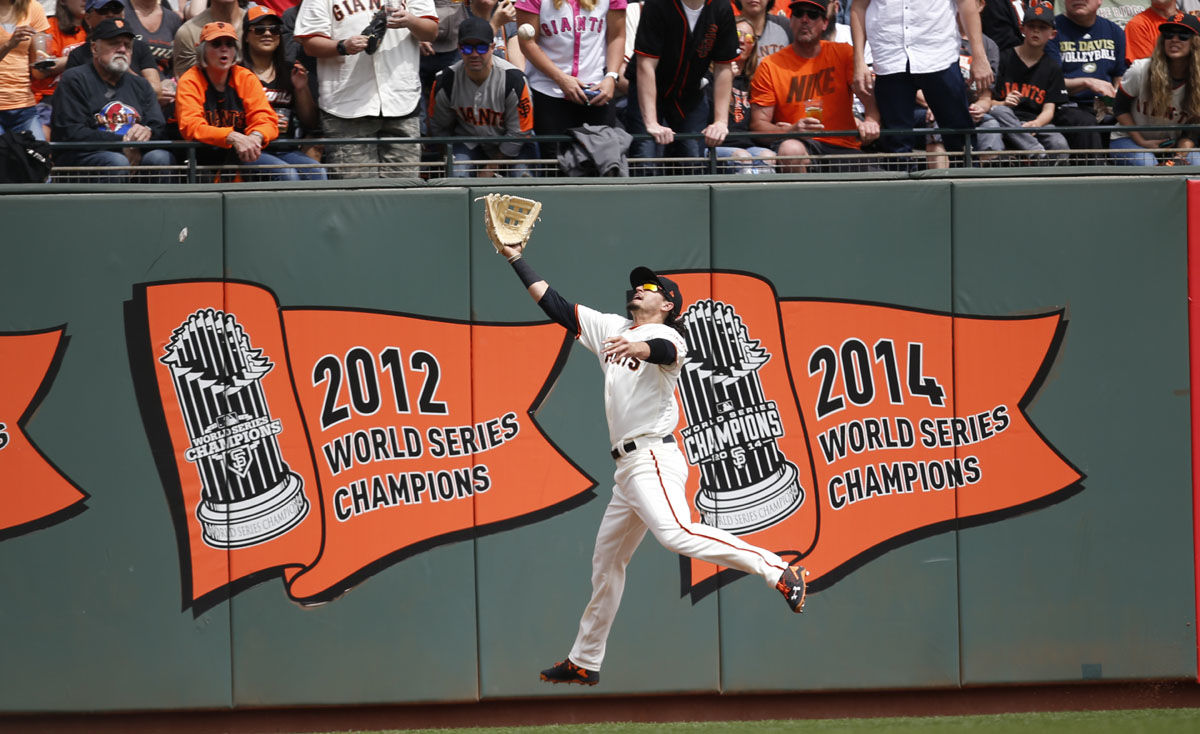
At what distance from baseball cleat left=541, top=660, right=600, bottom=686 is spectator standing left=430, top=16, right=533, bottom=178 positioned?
135 inches

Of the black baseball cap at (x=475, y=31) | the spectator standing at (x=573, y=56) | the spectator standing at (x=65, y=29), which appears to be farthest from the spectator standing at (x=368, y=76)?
the spectator standing at (x=65, y=29)

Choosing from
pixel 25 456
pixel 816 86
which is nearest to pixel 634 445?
pixel 816 86

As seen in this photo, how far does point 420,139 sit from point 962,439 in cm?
402

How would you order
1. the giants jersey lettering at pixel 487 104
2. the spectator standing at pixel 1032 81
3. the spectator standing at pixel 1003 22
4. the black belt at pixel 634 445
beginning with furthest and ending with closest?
the spectator standing at pixel 1003 22 → the spectator standing at pixel 1032 81 → the giants jersey lettering at pixel 487 104 → the black belt at pixel 634 445

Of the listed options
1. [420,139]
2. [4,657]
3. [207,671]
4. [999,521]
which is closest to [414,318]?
[420,139]

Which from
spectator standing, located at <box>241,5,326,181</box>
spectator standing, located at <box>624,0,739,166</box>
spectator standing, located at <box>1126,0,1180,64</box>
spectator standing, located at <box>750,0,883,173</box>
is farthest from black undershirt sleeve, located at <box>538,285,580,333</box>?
spectator standing, located at <box>1126,0,1180,64</box>

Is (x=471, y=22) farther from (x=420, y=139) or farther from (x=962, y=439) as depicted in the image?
(x=962, y=439)

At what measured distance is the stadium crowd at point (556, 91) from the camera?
8867 millimetres

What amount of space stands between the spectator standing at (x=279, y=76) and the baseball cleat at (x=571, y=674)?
12.3 feet

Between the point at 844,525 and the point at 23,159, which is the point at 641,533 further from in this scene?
the point at 23,159

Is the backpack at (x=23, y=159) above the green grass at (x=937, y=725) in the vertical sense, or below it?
above

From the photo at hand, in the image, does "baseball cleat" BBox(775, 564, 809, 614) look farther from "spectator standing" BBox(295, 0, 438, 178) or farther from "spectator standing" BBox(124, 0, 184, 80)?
"spectator standing" BBox(124, 0, 184, 80)

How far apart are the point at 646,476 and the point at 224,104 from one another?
398 centimetres

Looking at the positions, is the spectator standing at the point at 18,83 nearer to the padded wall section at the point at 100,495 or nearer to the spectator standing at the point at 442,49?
the padded wall section at the point at 100,495
